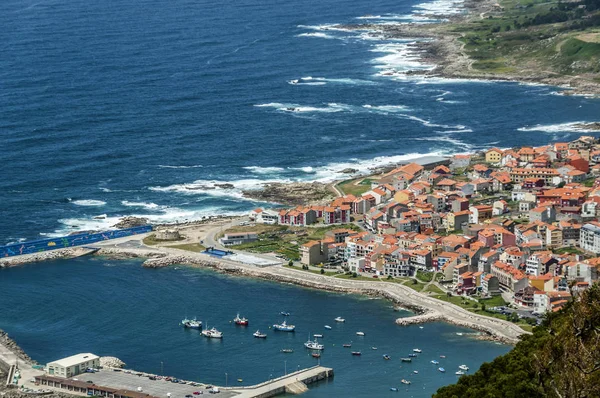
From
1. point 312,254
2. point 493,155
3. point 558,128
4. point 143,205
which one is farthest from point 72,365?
point 558,128

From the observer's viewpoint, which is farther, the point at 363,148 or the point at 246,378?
the point at 363,148

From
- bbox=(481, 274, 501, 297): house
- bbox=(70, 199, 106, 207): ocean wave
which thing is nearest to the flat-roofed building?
bbox=(481, 274, 501, 297): house

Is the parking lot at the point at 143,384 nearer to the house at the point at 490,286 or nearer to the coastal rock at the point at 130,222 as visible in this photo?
the house at the point at 490,286

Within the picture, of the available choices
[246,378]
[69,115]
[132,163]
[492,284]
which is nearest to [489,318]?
[492,284]

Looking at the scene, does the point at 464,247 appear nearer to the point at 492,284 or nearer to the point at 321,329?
the point at 492,284

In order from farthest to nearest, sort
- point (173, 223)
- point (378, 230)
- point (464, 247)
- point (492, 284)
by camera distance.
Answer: point (173, 223) → point (378, 230) → point (464, 247) → point (492, 284)

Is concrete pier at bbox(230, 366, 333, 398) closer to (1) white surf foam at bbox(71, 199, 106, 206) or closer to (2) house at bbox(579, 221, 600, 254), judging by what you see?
(2) house at bbox(579, 221, 600, 254)

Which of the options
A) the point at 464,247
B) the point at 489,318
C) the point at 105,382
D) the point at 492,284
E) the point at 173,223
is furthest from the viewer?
the point at 173,223

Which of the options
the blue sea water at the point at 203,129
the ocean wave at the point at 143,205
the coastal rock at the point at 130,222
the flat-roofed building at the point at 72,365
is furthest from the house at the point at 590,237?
the flat-roofed building at the point at 72,365
